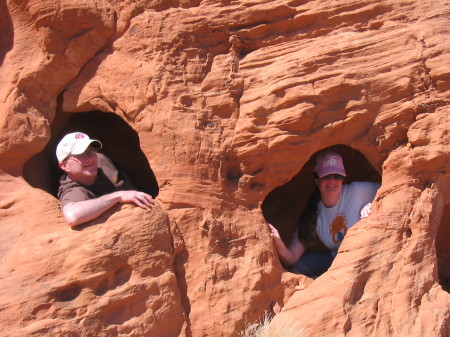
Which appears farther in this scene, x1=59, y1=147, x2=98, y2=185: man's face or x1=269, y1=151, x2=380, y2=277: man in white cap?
x1=269, y1=151, x2=380, y2=277: man in white cap

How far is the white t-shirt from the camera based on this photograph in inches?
171

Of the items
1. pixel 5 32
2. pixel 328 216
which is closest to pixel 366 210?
pixel 328 216

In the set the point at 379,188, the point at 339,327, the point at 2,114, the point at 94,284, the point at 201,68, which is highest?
the point at 201,68

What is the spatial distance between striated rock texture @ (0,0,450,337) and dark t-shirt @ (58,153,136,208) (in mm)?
109

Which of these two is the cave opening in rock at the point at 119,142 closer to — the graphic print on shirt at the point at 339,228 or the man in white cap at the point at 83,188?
the man in white cap at the point at 83,188

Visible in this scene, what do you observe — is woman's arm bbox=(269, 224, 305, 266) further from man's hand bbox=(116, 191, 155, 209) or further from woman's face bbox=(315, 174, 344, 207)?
man's hand bbox=(116, 191, 155, 209)

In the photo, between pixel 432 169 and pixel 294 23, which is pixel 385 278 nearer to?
pixel 432 169

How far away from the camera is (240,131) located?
4.13 metres

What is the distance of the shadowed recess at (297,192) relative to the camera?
527 centimetres

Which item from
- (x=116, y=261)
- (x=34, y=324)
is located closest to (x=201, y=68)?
(x=116, y=261)

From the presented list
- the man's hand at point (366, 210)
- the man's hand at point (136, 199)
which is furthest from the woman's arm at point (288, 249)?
the man's hand at point (136, 199)

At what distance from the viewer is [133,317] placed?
11.5ft

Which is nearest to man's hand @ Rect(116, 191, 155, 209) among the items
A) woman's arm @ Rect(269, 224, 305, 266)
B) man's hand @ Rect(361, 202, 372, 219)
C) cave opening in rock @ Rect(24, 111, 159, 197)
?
woman's arm @ Rect(269, 224, 305, 266)

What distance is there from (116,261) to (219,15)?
1.97m
